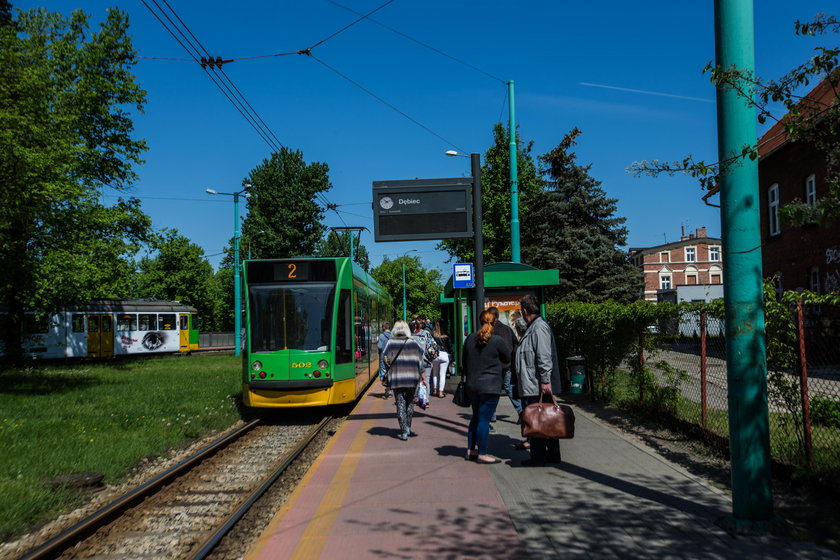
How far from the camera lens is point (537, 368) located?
7.04m

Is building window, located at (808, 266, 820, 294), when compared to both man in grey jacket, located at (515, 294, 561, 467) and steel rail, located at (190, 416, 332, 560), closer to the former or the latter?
man in grey jacket, located at (515, 294, 561, 467)

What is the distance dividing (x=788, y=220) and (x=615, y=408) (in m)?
8.05

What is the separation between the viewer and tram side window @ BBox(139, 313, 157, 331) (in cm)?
3681

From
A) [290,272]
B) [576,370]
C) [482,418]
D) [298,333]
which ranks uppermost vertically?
[290,272]

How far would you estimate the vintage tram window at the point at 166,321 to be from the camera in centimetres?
3800

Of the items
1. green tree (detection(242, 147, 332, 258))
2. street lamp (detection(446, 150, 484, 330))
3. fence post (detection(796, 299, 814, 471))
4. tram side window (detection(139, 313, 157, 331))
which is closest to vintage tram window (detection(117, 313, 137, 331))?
tram side window (detection(139, 313, 157, 331))

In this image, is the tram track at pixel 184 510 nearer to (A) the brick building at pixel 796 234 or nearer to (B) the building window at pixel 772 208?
(A) the brick building at pixel 796 234

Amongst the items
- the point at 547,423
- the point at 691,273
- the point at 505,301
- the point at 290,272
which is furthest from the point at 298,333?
the point at 691,273

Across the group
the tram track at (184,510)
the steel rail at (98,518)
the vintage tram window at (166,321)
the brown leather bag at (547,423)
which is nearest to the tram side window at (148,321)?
the vintage tram window at (166,321)

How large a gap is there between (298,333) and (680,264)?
67.2m

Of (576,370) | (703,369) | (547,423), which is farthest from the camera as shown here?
(576,370)

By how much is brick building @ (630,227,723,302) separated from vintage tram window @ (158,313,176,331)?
4857 cm

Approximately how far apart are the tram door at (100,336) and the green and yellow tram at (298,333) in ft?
84.0

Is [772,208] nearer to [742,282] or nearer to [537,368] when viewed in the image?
[537,368]
